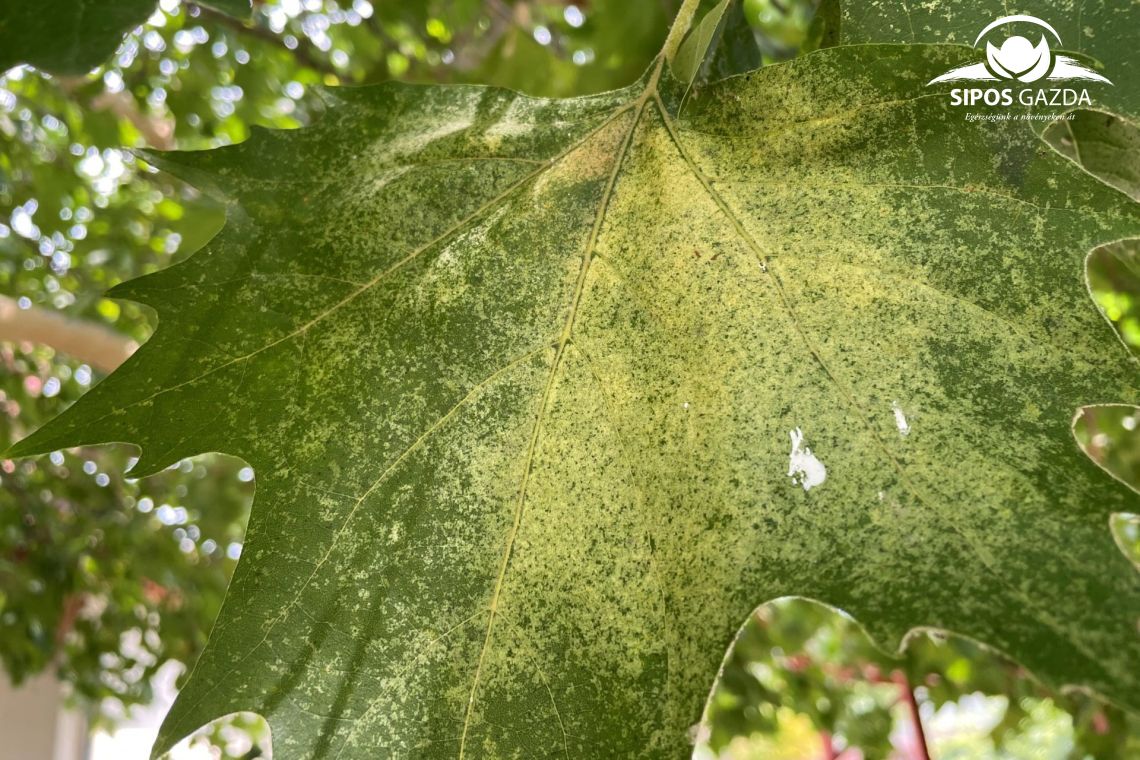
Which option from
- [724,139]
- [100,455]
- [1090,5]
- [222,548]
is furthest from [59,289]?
[1090,5]

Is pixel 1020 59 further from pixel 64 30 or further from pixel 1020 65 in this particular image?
pixel 64 30

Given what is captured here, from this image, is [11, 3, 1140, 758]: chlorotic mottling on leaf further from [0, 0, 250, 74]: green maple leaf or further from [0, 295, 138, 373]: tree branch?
→ [0, 295, 138, 373]: tree branch

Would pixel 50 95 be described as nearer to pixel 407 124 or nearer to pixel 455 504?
pixel 407 124

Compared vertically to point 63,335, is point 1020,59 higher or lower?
higher

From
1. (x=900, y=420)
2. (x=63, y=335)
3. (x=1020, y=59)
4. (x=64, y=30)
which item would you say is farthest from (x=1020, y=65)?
(x=63, y=335)

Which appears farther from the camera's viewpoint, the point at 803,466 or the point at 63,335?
the point at 63,335
